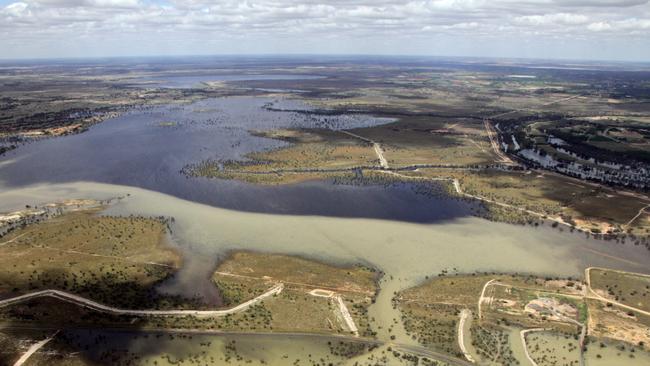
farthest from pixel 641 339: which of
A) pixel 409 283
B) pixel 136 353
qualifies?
pixel 136 353

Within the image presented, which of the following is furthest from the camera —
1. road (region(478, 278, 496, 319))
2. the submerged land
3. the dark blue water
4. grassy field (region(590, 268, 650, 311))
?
the dark blue water

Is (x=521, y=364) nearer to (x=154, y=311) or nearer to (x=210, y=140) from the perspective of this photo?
(x=154, y=311)

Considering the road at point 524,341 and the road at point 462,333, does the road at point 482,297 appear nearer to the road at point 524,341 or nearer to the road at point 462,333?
the road at point 462,333

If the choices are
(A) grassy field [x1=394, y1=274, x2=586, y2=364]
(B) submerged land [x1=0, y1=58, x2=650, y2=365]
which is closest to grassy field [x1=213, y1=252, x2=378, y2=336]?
(B) submerged land [x1=0, y1=58, x2=650, y2=365]

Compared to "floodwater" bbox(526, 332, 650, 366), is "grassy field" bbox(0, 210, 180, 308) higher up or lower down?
higher up

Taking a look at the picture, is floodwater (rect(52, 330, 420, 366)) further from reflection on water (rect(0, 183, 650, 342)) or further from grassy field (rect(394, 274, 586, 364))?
reflection on water (rect(0, 183, 650, 342))
